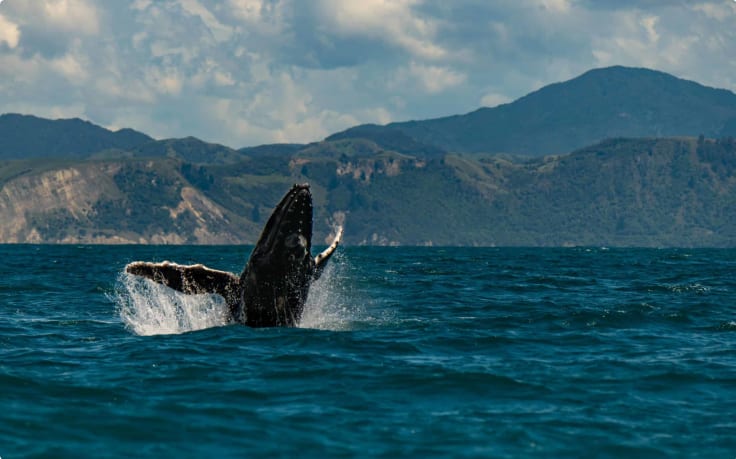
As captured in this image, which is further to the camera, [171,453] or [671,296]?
[671,296]

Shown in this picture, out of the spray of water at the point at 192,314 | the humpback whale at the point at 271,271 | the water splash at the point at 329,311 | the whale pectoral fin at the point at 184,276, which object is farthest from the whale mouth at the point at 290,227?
the water splash at the point at 329,311

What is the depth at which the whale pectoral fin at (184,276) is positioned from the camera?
2038cm

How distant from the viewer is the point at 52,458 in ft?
41.0

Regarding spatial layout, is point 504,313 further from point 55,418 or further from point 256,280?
point 55,418

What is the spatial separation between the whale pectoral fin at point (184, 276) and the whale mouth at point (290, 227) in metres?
A: 0.96

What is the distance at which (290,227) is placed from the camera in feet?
66.9

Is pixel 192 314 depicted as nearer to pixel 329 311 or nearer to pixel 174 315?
pixel 174 315

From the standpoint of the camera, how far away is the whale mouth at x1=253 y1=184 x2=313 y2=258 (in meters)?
20.2

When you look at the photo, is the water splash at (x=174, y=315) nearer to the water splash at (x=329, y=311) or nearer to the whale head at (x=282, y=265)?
the whale head at (x=282, y=265)

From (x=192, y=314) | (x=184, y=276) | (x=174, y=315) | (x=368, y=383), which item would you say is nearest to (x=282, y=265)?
(x=184, y=276)

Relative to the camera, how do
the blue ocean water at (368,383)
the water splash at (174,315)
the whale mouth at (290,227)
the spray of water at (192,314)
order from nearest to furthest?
the blue ocean water at (368,383)
the whale mouth at (290,227)
the water splash at (174,315)
the spray of water at (192,314)

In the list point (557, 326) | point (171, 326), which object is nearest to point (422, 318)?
point (557, 326)

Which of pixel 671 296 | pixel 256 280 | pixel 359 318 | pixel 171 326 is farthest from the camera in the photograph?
pixel 671 296

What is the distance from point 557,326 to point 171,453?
48.3 feet
